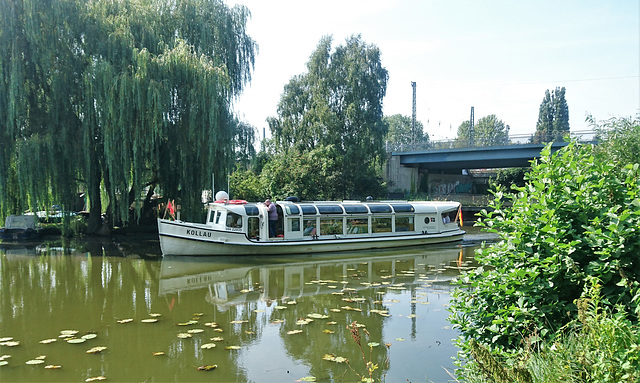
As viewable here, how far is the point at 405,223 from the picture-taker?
68.9 ft

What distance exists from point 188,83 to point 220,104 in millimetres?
1554

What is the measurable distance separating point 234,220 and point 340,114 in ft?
71.3

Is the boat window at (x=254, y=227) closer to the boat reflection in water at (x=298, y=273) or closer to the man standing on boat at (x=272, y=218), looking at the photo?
the man standing on boat at (x=272, y=218)

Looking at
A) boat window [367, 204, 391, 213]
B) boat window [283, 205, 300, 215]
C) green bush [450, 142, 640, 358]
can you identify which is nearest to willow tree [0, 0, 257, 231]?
boat window [283, 205, 300, 215]

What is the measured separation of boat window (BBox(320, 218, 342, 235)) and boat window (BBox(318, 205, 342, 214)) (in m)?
0.30

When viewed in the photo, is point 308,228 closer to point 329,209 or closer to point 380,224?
point 329,209

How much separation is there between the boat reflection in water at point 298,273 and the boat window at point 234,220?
1198 mm

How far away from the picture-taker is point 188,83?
776 inches

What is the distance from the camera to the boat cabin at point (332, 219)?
17.6 m

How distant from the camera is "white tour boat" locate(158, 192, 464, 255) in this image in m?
17.0

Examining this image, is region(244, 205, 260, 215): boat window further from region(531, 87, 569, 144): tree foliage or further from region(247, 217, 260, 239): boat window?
region(531, 87, 569, 144): tree foliage

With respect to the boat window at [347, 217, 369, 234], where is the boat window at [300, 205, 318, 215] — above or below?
above

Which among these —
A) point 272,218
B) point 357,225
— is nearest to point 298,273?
point 272,218

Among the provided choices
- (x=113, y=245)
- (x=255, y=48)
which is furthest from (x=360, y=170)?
(x=113, y=245)
